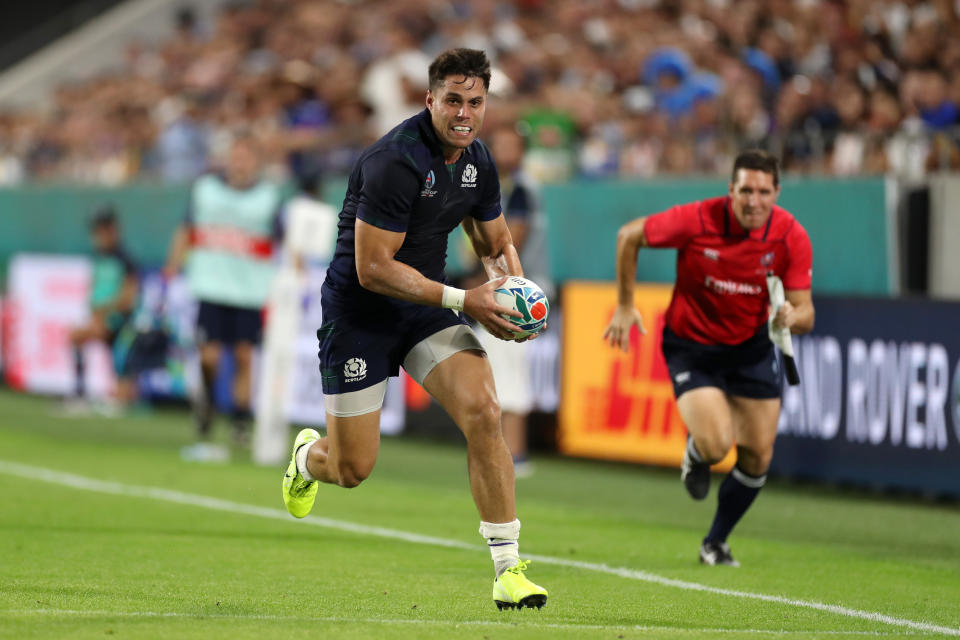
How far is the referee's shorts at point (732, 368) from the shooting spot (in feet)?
28.0

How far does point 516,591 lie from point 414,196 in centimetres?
176

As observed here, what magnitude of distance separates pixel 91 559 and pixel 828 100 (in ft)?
26.4

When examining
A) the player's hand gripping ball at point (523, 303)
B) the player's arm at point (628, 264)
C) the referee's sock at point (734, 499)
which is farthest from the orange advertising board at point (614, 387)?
the player's hand gripping ball at point (523, 303)

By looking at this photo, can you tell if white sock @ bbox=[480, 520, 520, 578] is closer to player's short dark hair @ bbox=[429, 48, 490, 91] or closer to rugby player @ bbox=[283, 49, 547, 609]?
rugby player @ bbox=[283, 49, 547, 609]

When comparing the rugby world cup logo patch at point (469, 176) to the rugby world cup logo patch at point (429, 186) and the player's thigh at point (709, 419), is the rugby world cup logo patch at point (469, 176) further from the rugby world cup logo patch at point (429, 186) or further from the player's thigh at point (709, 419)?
the player's thigh at point (709, 419)

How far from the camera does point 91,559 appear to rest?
317 inches

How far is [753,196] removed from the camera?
8.24 meters

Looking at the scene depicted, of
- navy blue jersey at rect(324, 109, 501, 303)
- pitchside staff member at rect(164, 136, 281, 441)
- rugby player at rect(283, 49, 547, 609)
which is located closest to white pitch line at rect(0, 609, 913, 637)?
rugby player at rect(283, 49, 547, 609)

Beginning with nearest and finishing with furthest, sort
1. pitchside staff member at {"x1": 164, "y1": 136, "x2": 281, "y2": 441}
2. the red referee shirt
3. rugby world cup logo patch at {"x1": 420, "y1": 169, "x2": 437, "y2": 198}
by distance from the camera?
rugby world cup logo patch at {"x1": 420, "y1": 169, "x2": 437, "y2": 198} → the red referee shirt → pitchside staff member at {"x1": 164, "y1": 136, "x2": 281, "y2": 441}

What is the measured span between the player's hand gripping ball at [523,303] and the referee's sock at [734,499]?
7.75ft

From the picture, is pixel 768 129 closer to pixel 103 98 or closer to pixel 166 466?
pixel 166 466

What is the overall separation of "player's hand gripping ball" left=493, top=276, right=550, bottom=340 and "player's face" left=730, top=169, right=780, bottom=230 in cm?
220

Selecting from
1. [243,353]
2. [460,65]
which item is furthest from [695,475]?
[243,353]

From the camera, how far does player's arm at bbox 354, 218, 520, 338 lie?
635cm
